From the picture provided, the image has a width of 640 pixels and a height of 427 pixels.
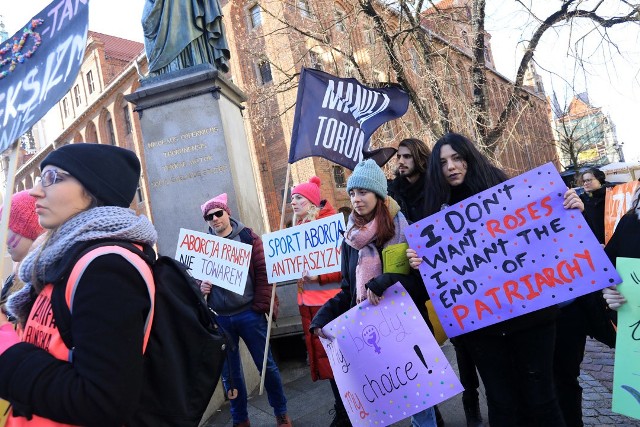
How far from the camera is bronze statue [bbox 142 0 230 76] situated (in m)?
5.66

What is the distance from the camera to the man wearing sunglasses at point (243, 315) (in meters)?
3.64

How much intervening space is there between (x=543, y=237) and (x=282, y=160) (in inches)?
883

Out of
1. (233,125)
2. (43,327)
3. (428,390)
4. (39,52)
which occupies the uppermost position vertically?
(233,125)

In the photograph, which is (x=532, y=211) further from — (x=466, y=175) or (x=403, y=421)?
(x=403, y=421)

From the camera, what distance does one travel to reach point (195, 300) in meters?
1.55

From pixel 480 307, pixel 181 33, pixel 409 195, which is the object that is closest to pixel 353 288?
pixel 480 307

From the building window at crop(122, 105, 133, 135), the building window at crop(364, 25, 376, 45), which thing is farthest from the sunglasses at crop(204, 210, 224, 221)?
the building window at crop(122, 105, 133, 135)

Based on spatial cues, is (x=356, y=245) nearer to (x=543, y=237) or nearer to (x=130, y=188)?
(x=543, y=237)

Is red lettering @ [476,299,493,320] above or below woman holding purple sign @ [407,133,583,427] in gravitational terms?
above

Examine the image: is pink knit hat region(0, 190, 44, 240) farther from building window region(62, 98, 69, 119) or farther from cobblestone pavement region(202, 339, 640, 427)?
building window region(62, 98, 69, 119)

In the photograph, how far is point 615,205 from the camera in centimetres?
509

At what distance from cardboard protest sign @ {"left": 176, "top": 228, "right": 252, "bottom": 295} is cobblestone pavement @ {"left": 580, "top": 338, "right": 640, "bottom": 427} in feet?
8.76

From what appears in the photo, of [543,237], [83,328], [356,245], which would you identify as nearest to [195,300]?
[83,328]

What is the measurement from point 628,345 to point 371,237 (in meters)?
1.30
